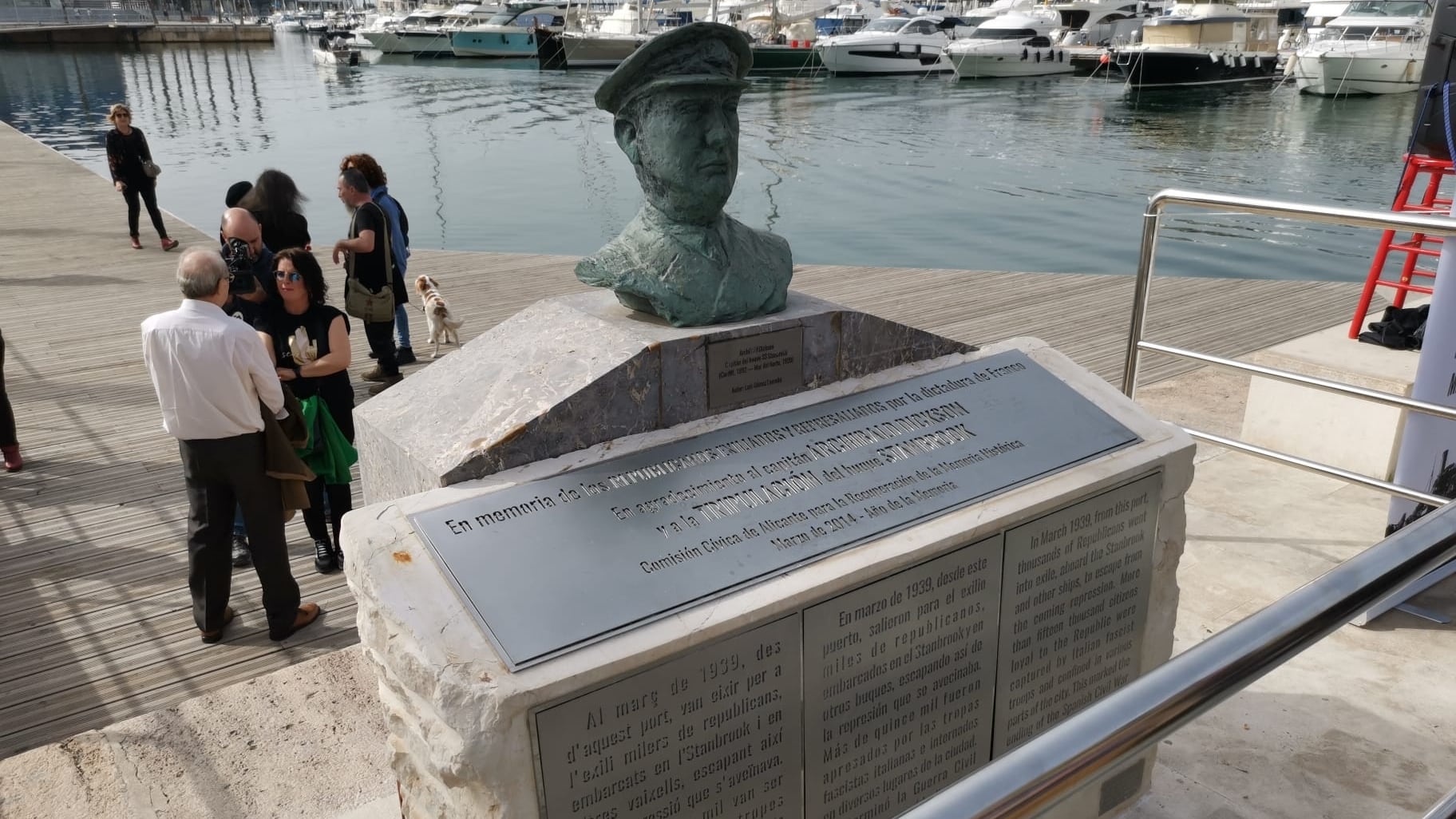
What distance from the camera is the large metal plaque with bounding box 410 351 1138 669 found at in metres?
2.19

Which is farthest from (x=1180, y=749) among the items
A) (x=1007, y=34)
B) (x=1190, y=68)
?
(x=1007, y=34)

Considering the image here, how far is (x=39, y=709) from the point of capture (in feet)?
12.2

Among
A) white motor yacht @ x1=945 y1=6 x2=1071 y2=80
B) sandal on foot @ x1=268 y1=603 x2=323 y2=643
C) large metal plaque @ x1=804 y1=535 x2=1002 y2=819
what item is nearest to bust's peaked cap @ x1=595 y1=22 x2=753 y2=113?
large metal plaque @ x1=804 y1=535 x2=1002 y2=819

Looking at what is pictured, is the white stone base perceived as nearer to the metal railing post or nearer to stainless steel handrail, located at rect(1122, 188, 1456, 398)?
the metal railing post

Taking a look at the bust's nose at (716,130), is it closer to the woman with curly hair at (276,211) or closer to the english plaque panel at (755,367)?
the english plaque panel at (755,367)

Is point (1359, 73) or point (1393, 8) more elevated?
point (1393, 8)

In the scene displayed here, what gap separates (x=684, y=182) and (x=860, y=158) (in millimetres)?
22517

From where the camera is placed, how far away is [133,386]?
23.5 ft

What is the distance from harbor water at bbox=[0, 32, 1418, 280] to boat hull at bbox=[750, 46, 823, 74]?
2416 mm

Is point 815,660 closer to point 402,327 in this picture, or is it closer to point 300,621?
Result: point 300,621

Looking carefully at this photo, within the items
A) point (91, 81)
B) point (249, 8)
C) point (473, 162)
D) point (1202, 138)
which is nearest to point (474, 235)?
point (473, 162)

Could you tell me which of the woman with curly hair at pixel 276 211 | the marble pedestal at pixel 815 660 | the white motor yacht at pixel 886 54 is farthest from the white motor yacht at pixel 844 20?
the marble pedestal at pixel 815 660

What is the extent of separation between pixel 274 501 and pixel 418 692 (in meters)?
2.11

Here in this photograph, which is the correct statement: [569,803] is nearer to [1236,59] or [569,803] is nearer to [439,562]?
[439,562]
